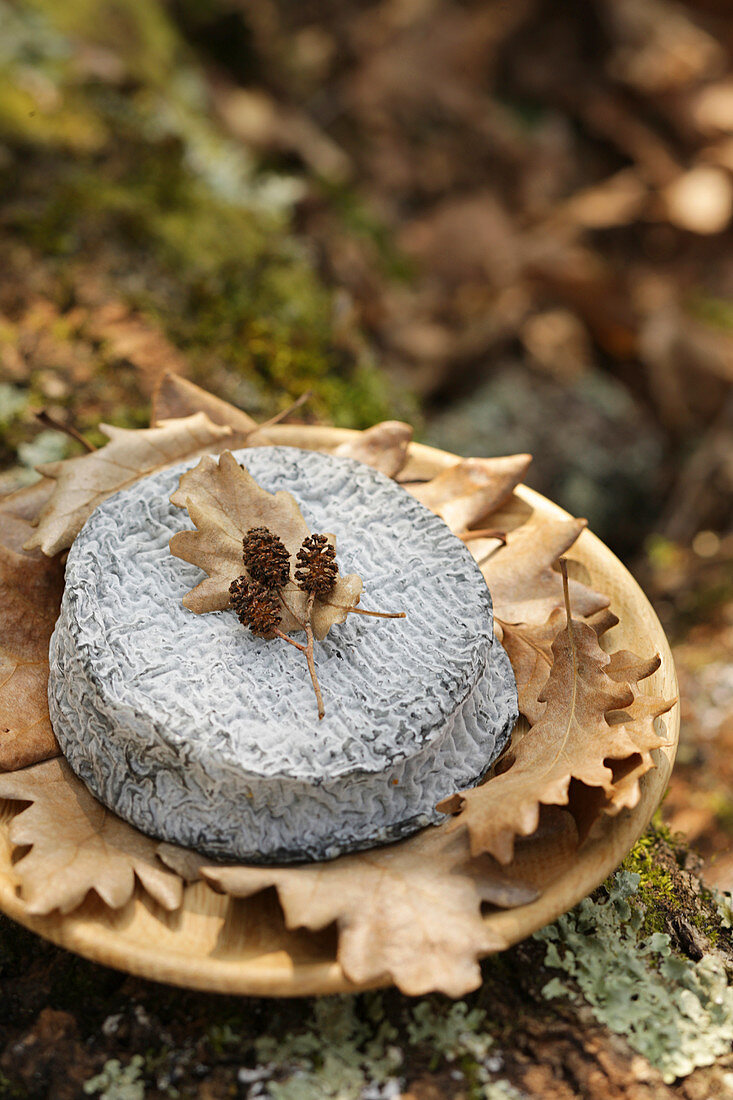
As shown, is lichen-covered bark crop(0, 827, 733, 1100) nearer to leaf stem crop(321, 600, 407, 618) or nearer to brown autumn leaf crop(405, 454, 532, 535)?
leaf stem crop(321, 600, 407, 618)

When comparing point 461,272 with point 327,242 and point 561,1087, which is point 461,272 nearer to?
point 327,242

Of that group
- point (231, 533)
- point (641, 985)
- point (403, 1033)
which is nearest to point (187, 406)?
Result: point (231, 533)

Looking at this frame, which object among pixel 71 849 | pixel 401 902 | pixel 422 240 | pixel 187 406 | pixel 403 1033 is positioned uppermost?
pixel 187 406

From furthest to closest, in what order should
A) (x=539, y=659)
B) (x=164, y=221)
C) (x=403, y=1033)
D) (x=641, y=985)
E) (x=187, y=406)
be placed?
(x=164, y=221) → (x=187, y=406) → (x=539, y=659) → (x=641, y=985) → (x=403, y=1033)

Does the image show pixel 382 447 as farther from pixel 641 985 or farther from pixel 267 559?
pixel 641 985

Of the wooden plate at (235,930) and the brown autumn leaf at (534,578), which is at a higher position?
the brown autumn leaf at (534,578)

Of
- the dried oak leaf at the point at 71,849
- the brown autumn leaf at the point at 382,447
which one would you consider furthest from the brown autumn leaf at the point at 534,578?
the dried oak leaf at the point at 71,849

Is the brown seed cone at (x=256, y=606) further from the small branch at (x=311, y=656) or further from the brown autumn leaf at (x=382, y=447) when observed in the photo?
the brown autumn leaf at (x=382, y=447)
